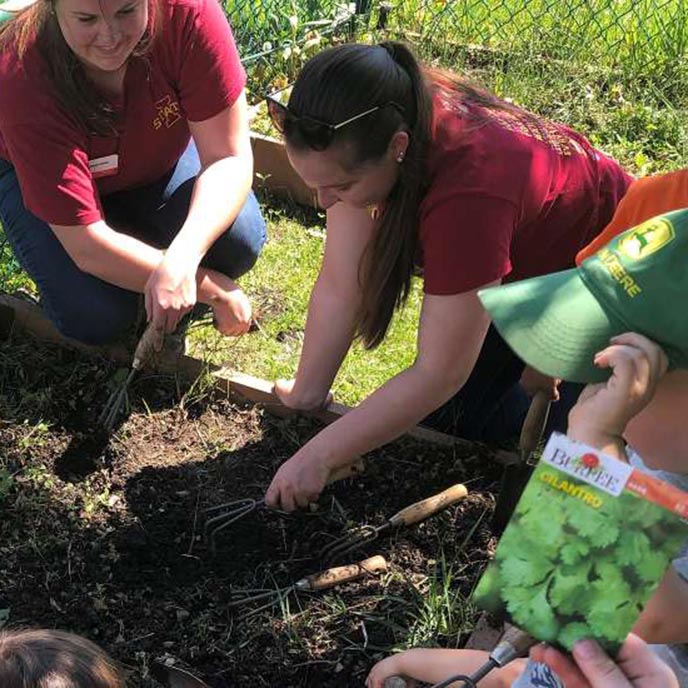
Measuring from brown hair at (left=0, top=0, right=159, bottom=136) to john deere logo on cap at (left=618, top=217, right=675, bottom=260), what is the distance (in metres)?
1.48

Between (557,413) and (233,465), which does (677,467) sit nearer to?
(557,413)

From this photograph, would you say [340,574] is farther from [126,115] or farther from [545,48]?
[545,48]

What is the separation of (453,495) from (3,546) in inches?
42.3

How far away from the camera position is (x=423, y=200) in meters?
1.94

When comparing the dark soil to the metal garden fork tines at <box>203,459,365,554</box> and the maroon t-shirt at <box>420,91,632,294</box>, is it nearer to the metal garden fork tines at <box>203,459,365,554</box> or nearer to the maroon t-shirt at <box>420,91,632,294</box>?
the metal garden fork tines at <box>203,459,365,554</box>

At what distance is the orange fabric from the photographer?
177 cm

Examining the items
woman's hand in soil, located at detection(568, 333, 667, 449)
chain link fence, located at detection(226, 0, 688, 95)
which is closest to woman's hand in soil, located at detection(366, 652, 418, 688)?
woman's hand in soil, located at detection(568, 333, 667, 449)

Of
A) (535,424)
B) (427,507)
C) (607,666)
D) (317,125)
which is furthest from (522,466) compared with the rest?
(607,666)

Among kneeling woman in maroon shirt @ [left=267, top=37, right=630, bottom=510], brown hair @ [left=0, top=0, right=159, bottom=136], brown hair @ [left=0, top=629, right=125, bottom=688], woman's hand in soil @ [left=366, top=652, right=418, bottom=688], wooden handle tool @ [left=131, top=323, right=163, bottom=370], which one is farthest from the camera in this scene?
wooden handle tool @ [left=131, top=323, right=163, bottom=370]

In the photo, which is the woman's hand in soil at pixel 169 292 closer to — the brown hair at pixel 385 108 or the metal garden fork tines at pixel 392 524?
the brown hair at pixel 385 108

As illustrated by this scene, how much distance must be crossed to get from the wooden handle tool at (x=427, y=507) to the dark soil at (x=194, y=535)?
55 millimetres

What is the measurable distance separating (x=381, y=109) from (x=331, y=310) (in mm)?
716

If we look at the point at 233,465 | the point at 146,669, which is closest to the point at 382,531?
the point at 233,465

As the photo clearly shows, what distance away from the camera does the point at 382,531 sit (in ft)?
7.47
